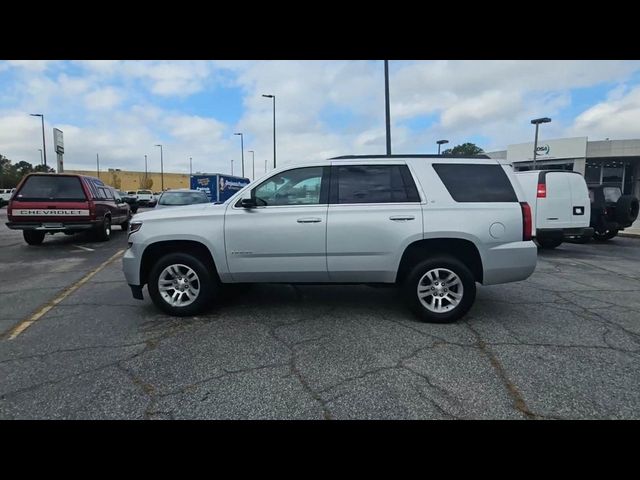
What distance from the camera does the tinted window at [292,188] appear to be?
474 centimetres

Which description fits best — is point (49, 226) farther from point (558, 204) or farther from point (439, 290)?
point (558, 204)

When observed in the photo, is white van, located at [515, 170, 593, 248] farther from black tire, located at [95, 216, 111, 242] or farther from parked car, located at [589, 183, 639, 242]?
black tire, located at [95, 216, 111, 242]

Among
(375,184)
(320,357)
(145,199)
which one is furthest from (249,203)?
(145,199)

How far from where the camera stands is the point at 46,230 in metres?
10.6

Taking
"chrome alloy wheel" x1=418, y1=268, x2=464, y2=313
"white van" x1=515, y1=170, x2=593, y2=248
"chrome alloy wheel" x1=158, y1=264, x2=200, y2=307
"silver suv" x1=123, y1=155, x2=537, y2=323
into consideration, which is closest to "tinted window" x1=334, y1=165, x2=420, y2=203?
"silver suv" x1=123, y1=155, x2=537, y2=323

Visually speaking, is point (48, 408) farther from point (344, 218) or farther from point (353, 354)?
point (344, 218)

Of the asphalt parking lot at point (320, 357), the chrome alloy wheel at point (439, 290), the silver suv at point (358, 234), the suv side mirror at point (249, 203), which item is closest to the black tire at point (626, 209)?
the asphalt parking lot at point (320, 357)

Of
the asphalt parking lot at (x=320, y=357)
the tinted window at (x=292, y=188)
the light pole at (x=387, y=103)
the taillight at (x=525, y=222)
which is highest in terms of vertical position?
the light pole at (x=387, y=103)

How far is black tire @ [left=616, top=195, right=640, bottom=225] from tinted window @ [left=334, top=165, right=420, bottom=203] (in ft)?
32.0

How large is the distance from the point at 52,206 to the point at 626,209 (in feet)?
51.5

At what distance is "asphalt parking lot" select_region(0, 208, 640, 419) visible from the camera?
285 centimetres

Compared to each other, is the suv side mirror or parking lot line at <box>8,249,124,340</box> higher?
the suv side mirror

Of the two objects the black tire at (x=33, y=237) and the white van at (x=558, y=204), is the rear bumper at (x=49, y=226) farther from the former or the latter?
the white van at (x=558, y=204)

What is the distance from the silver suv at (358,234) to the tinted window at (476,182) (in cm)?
1
